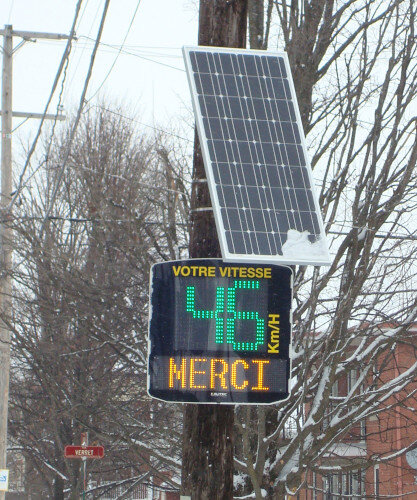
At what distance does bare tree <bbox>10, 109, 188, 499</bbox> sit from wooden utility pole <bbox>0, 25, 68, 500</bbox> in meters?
0.40

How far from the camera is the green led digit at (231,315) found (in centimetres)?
608

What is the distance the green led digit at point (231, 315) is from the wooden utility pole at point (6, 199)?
33.8 ft

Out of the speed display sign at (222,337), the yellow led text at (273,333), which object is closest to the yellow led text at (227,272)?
the speed display sign at (222,337)

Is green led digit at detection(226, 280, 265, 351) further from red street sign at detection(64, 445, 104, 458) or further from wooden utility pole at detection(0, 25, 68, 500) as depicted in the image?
red street sign at detection(64, 445, 104, 458)

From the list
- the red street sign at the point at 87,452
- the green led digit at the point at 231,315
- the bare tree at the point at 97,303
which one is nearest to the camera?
the green led digit at the point at 231,315

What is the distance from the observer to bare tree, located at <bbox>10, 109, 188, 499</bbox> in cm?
1183

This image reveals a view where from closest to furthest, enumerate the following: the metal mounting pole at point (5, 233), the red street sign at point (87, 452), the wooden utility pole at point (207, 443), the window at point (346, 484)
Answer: the wooden utility pole at point (207, 443) → the window at point (346, 484) → the red street sign at point (87, 452) → the metal mounting pole at point (5, 233)

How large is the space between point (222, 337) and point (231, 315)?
0.16 meters

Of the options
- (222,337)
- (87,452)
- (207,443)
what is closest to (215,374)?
(222,337)

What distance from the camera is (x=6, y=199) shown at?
19.0 meters

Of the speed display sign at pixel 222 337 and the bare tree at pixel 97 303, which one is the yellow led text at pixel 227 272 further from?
the bare tree at pixel 97 303

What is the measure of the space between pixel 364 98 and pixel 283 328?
4.95m

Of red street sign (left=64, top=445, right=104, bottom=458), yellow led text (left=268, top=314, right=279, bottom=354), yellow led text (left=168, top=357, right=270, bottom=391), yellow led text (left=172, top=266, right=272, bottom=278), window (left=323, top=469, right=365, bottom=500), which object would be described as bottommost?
window (left=323, top=469, right=365, bottom=500)

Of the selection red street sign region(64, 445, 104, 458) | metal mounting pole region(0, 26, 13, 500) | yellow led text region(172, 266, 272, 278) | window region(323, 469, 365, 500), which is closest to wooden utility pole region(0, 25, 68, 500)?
metal mounting pole region(0, 26, 13, 500)
